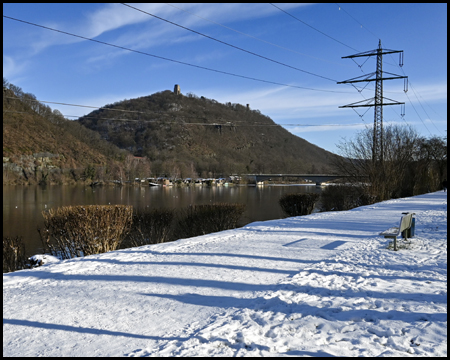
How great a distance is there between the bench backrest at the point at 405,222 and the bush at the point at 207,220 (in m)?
9.25

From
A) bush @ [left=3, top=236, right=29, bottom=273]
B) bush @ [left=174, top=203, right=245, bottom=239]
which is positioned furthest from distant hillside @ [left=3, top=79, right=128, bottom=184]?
bush @ [left=3, top=236, right=29, bottom=273]

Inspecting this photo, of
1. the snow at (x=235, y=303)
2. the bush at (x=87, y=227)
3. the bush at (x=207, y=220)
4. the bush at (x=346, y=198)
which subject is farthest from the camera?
the bush at (x=346, y=198)

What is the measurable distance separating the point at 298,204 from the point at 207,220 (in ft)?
28.0

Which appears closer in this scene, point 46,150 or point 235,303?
point 235,303

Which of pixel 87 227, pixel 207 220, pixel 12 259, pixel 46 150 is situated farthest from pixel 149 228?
pixel 46 150

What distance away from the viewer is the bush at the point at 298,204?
23375 mm

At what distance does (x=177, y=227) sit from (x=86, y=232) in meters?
7.52

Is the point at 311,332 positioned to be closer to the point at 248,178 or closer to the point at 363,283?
the point at 363,283

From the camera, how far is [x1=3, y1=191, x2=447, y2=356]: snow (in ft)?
11.6

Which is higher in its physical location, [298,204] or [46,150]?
[46,150]

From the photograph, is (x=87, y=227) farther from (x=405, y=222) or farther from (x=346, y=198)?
(x=346, y=198)

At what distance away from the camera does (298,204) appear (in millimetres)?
23469

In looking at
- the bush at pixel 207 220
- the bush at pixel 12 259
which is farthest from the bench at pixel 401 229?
the bush at pixel 207 220

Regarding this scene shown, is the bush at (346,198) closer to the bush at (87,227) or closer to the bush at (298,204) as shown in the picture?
the bush at (298,204)
